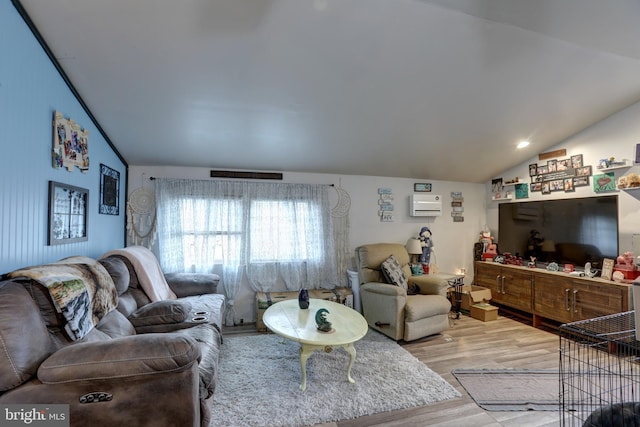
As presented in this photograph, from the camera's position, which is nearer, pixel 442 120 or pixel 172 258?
pixel 442 120

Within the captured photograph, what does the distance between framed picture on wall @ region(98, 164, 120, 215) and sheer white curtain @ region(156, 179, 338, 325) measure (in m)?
0.40

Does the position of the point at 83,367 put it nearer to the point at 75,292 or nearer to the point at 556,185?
the point at 75,292

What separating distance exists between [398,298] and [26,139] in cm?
312

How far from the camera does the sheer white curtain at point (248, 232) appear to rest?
11.2 feet

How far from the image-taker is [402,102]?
104 inches

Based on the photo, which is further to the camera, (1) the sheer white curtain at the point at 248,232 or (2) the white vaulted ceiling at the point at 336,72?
(1) the sheer white curtain at the point at 248,232

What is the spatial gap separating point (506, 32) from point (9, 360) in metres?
3.27

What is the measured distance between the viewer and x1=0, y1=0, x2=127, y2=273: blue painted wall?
1.52 meters

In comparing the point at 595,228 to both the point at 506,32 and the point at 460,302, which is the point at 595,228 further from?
the point at 506,32

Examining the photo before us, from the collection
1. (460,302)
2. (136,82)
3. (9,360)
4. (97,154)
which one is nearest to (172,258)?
(97,154)

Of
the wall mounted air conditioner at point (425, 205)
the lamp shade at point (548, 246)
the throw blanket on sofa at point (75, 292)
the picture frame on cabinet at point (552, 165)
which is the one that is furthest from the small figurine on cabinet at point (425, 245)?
the throw blanket on sofa at point (75, 292)

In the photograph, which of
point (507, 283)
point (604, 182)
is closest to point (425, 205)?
point (507, 283)

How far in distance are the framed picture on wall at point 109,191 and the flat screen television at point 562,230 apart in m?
5.07

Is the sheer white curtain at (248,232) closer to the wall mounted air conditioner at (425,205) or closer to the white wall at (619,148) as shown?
the wall mounted air conditioner at (425,205)
